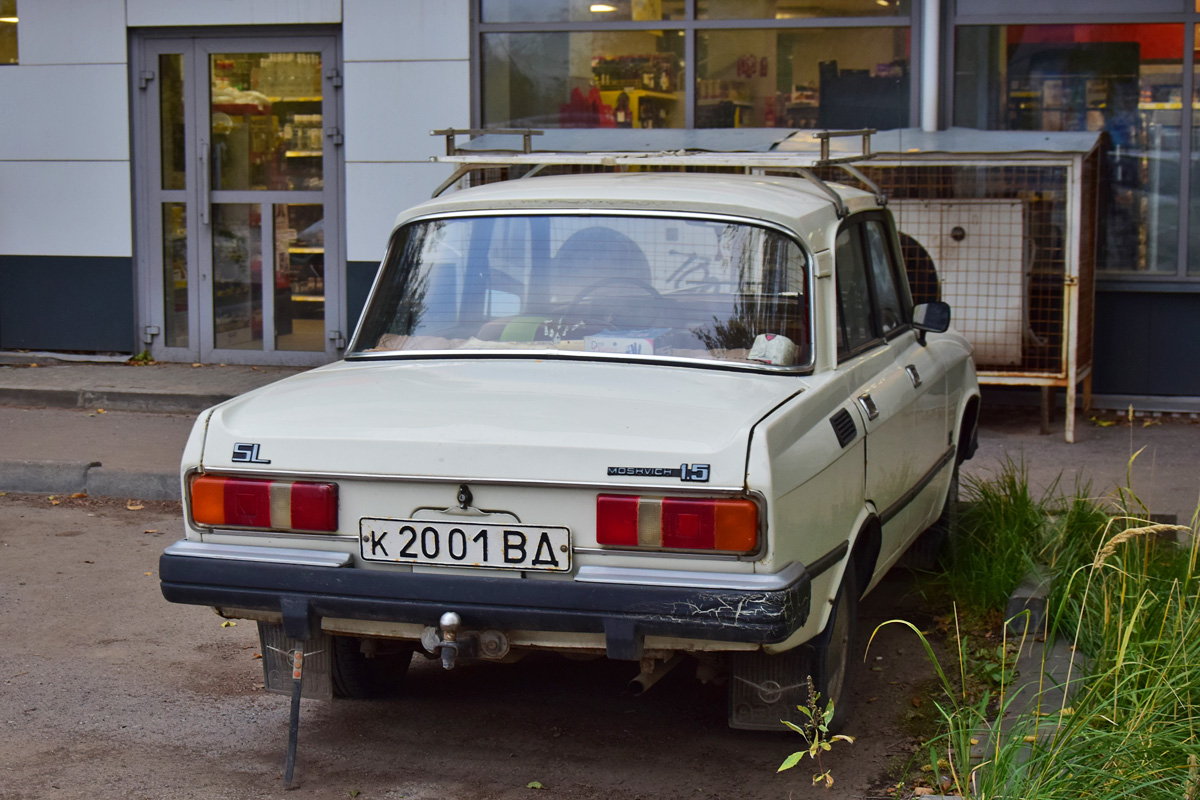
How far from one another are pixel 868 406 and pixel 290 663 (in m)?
1.95

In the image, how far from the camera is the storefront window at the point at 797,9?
1015 centimetres

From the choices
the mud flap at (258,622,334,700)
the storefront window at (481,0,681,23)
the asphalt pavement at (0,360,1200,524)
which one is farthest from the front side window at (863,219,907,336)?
the storefront window at (481,0,681,23)

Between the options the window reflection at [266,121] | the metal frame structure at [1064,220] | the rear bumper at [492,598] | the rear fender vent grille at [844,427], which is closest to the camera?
the rear bumper at [492,598]

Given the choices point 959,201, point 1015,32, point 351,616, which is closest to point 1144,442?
point 959,201

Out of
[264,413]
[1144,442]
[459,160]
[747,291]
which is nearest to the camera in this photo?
[264,413]

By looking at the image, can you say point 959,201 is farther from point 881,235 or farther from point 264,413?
point 264,413

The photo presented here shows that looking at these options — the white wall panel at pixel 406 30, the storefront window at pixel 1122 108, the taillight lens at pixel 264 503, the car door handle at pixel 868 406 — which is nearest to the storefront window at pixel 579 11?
the white wall panel at pixel 406 30

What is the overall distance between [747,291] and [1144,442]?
17.7 ft

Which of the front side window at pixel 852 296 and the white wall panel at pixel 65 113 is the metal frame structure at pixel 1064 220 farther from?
the white wall panel at pixel 65 113

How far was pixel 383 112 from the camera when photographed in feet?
35.7

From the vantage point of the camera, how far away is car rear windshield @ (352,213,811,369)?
13.9ft

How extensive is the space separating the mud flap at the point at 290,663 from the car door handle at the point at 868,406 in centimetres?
178

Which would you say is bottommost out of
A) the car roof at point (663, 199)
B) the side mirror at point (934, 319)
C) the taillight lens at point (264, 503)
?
the taillight lens at point (264, 503)

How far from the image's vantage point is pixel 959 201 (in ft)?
29.5
